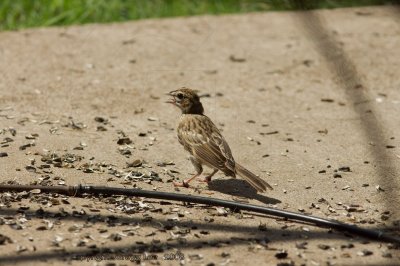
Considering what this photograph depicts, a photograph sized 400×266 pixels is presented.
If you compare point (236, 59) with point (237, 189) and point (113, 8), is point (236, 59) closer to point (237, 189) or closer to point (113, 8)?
point (113, 8)

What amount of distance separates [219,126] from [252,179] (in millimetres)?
1980

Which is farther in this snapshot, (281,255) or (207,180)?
(207,180)

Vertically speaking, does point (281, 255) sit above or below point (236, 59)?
below

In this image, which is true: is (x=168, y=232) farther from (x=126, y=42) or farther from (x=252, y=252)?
(x=126, y=42)

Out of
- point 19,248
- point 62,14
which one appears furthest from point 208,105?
point 19,248

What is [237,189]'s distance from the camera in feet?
26.6

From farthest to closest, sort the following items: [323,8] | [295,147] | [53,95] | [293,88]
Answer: [323,8]
[293,88]
[53,95]
[295,147]

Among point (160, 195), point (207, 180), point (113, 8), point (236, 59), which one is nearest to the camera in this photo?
point (160, 195)

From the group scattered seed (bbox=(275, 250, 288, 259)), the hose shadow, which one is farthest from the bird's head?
scattered seed (bbox=(275, 250, 288, 259))

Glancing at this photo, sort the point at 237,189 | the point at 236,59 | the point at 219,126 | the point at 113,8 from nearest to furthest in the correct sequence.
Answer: the point at 237,189 < the point at 219,126 < the point at 236,59 < the point at 113,8

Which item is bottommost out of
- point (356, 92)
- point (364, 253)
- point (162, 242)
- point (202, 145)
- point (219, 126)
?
point (162, 242)

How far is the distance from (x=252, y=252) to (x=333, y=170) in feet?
7.26

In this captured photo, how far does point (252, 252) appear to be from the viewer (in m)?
6.52

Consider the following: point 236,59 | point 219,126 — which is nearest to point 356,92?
point 236,59
